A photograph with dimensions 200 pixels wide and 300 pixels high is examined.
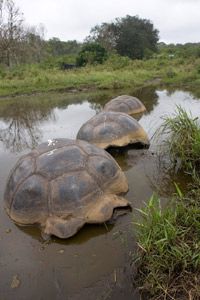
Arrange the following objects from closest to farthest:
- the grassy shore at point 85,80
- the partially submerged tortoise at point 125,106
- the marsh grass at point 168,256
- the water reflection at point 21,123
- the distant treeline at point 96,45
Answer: the marsh grass at point 168,256 < the water reflection at point 21,123 < the partially submerged tortoise at point 125,106 < the grassy shore at point 85,80 < the distant treeline at point 96,45

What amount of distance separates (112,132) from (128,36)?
27.5 metres

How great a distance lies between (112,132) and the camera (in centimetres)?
551

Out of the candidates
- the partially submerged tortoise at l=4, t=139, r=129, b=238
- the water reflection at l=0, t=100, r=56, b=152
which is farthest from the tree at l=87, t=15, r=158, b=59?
the partially submerged tortoise at l=4, t=139, r=129, b=238

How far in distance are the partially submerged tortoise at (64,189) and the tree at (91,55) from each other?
70.7ft

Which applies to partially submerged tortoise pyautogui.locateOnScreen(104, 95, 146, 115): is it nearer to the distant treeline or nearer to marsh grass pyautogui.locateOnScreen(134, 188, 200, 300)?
marsh grass pyautogui.locateOnScreen(134, 188, 200, 300)

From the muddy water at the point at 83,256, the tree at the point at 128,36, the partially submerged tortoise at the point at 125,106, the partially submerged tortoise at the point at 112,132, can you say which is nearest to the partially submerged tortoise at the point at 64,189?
the muddy water at the point at 83,256

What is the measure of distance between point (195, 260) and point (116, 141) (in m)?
3.11

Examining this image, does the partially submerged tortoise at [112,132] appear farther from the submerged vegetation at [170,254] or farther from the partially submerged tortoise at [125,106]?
the partially submerged tortoise at [125,106]

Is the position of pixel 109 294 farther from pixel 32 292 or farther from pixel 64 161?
pixel 64 161

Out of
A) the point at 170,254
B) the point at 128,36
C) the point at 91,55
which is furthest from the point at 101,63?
the point at 170,254

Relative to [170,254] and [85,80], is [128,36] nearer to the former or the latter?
[85,80]

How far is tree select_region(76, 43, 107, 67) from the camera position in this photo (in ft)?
81.9

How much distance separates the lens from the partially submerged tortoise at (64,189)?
3520 mm

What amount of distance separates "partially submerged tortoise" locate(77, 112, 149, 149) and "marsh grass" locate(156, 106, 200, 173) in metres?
0.92
